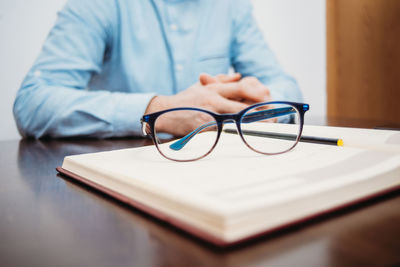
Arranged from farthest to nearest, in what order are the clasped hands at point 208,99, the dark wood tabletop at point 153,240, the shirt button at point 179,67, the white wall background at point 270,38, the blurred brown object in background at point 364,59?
the blurred brown object in background at point 364,59 → the white wall background at point 270,38 → the shirt button at point 179,67 → the clasped hands at point 208,99 → the dark wood tabletop at point 153,240

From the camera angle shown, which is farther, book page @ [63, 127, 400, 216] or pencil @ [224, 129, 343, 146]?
pencil @ [224, 129, 343, 146]

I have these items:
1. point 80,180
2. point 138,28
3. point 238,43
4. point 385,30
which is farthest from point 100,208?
point 385,30

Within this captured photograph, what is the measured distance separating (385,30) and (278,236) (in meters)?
2.05

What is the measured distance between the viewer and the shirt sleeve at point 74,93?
28.9 inches

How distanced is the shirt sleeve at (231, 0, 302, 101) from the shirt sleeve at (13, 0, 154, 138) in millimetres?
520

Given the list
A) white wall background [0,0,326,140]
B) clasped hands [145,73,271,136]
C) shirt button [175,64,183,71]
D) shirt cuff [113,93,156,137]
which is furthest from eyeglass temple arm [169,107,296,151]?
white wall background [0,0,326,140]

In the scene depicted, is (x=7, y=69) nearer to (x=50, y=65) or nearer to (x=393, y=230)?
(x=50, y=65)

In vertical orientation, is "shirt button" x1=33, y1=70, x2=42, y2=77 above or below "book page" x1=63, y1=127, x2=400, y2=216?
above

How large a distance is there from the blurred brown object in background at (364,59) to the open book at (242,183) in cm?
166

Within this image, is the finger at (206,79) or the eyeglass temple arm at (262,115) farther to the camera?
the finger at (206,79)

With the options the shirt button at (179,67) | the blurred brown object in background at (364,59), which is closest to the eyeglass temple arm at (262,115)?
the shirt button at (179,67)

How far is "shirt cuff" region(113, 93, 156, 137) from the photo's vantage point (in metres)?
0.72

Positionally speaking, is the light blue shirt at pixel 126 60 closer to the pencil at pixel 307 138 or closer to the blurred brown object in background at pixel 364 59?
the pencil at pixel 307 138

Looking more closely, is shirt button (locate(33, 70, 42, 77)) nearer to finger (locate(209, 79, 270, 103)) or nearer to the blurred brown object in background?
finger (locate(209, 79, 270, 103))
